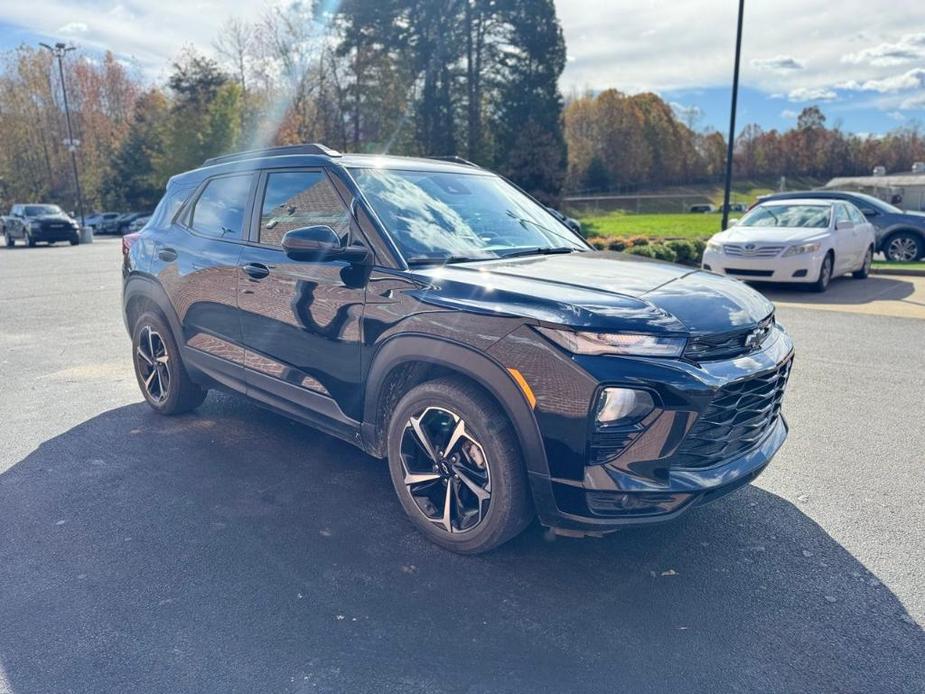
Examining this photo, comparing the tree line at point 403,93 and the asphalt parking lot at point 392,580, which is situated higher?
the tree line at point 403,93

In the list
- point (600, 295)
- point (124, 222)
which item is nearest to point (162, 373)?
point (600, 295)

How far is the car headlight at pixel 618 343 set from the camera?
8.85 feet

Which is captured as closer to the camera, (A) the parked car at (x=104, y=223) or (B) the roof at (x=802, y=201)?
(B) the roof at (x=802, y=201)

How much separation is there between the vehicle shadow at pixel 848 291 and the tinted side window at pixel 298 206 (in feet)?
28.9

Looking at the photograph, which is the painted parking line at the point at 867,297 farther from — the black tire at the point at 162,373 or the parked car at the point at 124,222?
the parked car at the point at 124,222

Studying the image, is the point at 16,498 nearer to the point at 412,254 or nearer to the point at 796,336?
the point at 412,254

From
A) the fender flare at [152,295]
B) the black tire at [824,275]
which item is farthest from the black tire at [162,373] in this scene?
the black tire at [824,275]

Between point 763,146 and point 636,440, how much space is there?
11479 cm

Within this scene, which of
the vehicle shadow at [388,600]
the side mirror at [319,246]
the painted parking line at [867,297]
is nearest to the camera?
the vehicle shadow at [388,600]

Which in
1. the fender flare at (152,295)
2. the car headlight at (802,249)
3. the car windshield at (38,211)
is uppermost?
the car windshield at (38,211)

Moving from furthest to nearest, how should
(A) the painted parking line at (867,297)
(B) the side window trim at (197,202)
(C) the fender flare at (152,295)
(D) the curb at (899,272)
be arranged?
(D) the curb at (899,272)
(A) the painted parking line at (867,297)
(C) the fender flare at (152,295)
(B) the side window trim at (197,202)

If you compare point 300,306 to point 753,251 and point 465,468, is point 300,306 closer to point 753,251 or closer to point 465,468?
point 465,468

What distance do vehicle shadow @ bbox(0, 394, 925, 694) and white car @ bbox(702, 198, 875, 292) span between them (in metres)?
7.94

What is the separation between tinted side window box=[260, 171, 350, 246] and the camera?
3712 mm
